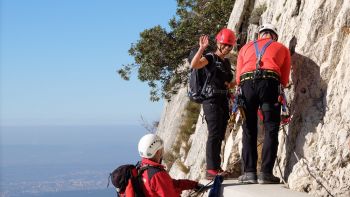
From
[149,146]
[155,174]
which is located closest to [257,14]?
[149,146]

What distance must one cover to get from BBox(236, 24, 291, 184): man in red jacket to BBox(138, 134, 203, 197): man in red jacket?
146 centimetres

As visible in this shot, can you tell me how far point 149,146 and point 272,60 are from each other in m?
2.75

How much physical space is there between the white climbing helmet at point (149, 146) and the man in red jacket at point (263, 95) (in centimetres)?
170

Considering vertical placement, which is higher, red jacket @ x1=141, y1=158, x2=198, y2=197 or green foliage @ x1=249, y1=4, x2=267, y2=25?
green foliage @ x1=249, y1=4, x2=267, y2=25

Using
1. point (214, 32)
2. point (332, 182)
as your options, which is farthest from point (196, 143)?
point (214, 32)

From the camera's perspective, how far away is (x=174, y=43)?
1057 inches

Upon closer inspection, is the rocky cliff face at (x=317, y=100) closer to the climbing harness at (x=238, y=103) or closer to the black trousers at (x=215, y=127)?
the climbing harness at (x=238, y=103)

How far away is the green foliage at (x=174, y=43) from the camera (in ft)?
83.4

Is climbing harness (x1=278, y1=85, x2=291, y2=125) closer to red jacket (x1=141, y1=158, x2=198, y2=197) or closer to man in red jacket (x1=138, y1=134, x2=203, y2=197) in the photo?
man in red jacket (x1=138, y1=134, x2=203, y2=197)

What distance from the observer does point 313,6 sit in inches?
459

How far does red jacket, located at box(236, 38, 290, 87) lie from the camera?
418 inches

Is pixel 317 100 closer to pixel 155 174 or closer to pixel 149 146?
pixel 149 146

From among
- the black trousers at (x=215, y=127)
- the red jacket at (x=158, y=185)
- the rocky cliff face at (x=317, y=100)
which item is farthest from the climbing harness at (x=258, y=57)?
the red jacket at (x=158, y=185)

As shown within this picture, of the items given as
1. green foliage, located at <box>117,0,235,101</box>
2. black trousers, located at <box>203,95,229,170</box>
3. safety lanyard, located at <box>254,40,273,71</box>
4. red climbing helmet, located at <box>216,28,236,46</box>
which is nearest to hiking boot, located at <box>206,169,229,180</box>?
black trousers, located at <box>203,95,229,170</box>
